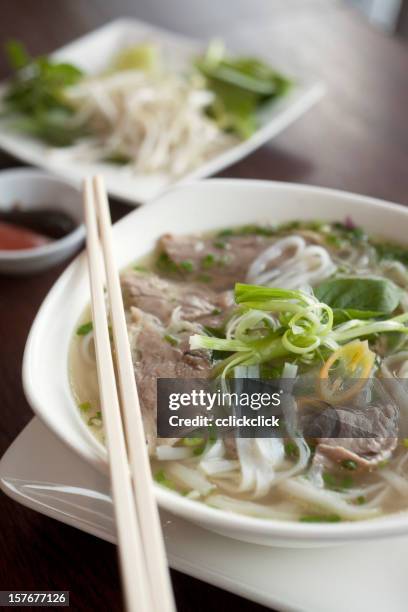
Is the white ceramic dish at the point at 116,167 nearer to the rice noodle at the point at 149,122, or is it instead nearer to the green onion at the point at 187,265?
the rice noodle at the point at 149,122

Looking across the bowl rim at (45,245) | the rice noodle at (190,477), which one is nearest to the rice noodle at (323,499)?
the rice noodle at (190,477)

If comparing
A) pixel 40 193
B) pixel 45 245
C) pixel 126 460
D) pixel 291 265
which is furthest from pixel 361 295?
pixel 40 193

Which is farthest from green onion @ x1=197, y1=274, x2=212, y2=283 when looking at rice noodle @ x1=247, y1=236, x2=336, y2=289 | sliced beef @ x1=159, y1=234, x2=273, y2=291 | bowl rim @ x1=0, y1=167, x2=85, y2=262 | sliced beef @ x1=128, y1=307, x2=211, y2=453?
bowl rim @ x1=0, y1=167, x2=85, y2=262

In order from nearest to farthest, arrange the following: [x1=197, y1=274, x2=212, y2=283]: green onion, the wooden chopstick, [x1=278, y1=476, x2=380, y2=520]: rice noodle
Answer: the wooden chopstick < [x1=278, y1=476, x2=380, y2=520]: rice noodle < [x1=197, y1=274, x2=212, y2=283]: green onion

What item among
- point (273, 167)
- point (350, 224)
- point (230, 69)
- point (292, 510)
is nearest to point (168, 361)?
point (292, 510)

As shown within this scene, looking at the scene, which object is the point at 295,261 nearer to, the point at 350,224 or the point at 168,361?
the point at 350,224

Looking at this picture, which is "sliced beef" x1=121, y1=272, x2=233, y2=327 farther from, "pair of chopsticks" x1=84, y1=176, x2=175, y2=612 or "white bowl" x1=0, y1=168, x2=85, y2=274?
"white bowl" x1=0, y1=168, x2=85, y2=274
